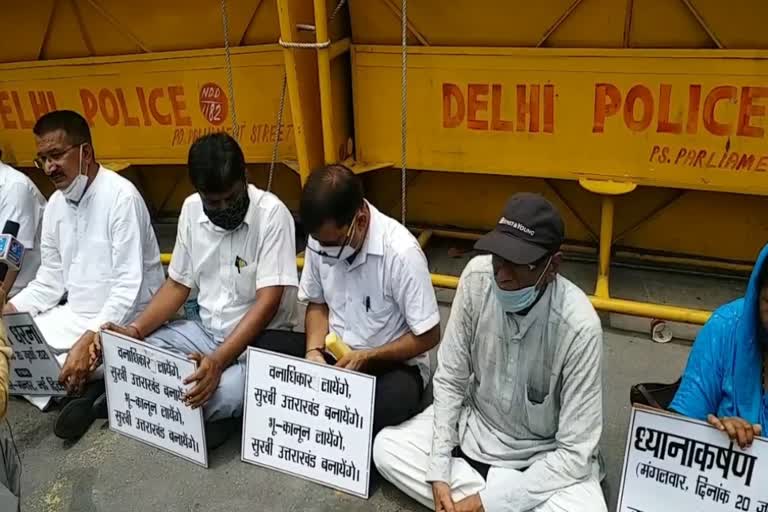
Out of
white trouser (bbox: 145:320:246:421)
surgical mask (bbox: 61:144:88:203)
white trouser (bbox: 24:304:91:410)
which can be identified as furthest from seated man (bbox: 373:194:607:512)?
surgical mask (bbox: 61:144:88:203)

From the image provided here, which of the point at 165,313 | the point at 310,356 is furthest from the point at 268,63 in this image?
the point at 310,356

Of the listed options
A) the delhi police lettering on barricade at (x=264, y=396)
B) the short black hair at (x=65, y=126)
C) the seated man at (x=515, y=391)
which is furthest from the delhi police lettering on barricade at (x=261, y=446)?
the short black hair at (x=65, y=126)

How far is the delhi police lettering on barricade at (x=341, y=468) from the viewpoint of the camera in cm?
259

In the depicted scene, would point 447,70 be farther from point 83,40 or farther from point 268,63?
point 83,40

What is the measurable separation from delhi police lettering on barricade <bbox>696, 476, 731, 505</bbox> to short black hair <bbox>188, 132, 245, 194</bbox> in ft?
6.22

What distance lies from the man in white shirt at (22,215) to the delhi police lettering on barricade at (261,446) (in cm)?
150

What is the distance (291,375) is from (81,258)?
1.20m

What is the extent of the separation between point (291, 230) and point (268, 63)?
4.56 feet

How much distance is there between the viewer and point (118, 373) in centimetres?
289

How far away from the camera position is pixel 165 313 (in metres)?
3.04

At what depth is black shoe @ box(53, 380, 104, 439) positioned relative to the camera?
9.63 feet

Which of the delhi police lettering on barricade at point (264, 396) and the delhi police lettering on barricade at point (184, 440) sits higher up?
the delhi police lettering on barricade at point (264, 396)

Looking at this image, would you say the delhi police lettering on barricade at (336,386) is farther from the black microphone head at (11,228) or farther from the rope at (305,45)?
the black microphone head at (11,228)

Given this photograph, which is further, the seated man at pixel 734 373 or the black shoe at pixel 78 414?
the black shoe at pixel 78 414
